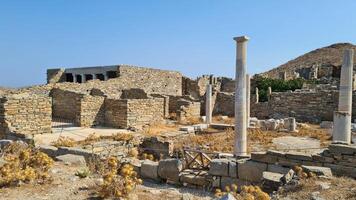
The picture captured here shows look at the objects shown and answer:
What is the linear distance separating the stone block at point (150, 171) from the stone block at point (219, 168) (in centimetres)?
133

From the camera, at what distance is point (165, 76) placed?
31.8 m

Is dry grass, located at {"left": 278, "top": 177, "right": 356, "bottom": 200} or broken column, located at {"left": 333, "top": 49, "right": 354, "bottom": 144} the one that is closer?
dry grass, located at {"left": 278, "top": 177, "right": 356, "bottom": 200}

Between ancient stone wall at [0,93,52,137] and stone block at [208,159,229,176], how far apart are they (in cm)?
853

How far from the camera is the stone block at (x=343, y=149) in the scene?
7203 mm

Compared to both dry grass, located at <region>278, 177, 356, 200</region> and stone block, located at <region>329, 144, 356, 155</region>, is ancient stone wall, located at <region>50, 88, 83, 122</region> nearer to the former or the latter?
stone block, located at <region>329, 144, 356, 155</region>

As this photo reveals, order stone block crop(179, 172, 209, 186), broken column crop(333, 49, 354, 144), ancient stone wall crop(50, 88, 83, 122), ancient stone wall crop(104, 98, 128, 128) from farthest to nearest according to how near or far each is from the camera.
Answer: ancient stone wall crop(50, 88, 83, 122)
ancient stone wall crop(104, 98, 128, 128)
broken column crop(333, 49, 354, 144)
stone block crop(179, 172, 209, 186)

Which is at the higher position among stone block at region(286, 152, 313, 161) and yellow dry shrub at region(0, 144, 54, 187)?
stone block at region(286, 152, 313, 161)

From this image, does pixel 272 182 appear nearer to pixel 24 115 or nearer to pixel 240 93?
pixel 240 93

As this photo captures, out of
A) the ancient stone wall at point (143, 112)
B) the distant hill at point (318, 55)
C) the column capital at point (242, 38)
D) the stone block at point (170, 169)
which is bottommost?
the stone block at point (170, 169)

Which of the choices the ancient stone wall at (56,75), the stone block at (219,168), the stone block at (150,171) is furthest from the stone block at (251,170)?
the ancient stone wall at (56,75)

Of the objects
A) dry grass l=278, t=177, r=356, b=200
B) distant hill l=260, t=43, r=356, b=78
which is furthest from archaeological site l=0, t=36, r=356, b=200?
distant hill l=260, t=43, r=356, b=78

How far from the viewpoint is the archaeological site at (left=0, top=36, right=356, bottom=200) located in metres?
6.77

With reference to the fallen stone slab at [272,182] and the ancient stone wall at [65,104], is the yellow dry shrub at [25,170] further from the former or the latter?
the ancient stone wall at [65,104]

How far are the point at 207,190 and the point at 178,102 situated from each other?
49.3ft
